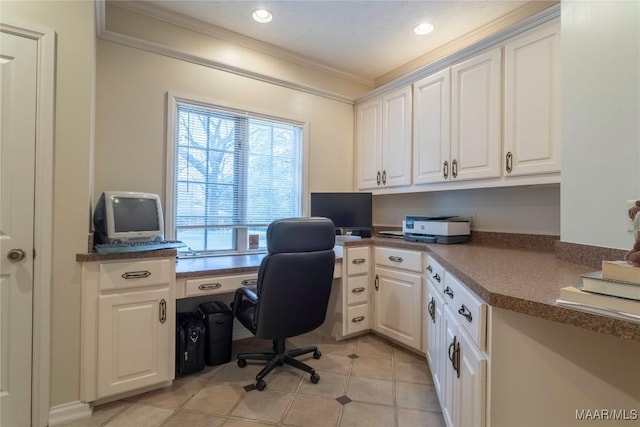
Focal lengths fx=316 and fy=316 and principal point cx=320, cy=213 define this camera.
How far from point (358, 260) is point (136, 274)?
164cm

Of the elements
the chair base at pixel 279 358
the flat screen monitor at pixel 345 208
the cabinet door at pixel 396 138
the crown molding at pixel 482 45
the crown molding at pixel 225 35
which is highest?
the crown molding at pixel 225 35

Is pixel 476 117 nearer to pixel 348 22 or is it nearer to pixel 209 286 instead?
pixel 348 22

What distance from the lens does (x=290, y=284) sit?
1.90 m

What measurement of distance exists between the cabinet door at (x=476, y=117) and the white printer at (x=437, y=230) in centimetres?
37

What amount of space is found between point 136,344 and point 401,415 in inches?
61.2

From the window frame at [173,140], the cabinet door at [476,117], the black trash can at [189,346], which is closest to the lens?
the black trash can at [189,346]

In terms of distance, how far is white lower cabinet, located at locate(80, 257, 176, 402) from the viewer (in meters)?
1.71

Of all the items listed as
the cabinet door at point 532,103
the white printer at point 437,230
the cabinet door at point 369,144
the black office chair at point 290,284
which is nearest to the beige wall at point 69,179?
the black office chair at point 290,284

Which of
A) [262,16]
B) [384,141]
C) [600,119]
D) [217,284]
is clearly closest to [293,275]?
[217,284]

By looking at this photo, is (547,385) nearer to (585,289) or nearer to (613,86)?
(585,289)

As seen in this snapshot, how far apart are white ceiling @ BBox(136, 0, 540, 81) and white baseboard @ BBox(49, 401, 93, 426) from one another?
2660 mm

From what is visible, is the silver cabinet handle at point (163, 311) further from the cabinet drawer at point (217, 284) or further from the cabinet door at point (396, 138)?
the cabinet door at point (396, 138)

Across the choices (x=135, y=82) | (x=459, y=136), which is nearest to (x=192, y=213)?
(x=135, y=82)

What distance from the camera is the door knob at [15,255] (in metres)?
1.56
